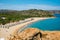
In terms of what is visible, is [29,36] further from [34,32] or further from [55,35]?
[55,35]

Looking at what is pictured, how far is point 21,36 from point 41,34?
0.71 metres

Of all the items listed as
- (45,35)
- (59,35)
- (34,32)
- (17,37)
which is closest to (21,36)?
(17,37)

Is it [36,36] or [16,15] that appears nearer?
[36,36]

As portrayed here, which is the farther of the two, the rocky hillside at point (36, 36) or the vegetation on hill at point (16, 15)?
the vegetation on hill at point (16, 15)

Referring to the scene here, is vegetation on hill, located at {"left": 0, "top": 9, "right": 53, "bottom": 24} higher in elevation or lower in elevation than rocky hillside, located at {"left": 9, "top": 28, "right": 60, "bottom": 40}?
lower

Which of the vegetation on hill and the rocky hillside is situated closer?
the rocky hillside

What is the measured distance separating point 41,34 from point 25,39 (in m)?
0.62

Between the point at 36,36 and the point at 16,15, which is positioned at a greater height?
the point at 36,36

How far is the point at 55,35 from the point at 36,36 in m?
0.68

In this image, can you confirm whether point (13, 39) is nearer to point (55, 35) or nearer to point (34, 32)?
point (34, 32)

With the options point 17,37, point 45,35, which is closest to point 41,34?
point 45,35

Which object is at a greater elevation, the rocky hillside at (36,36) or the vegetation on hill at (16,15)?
the rocky hillside at (36,36)

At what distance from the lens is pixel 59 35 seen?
5.59 metres

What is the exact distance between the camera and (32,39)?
5.47 meters
